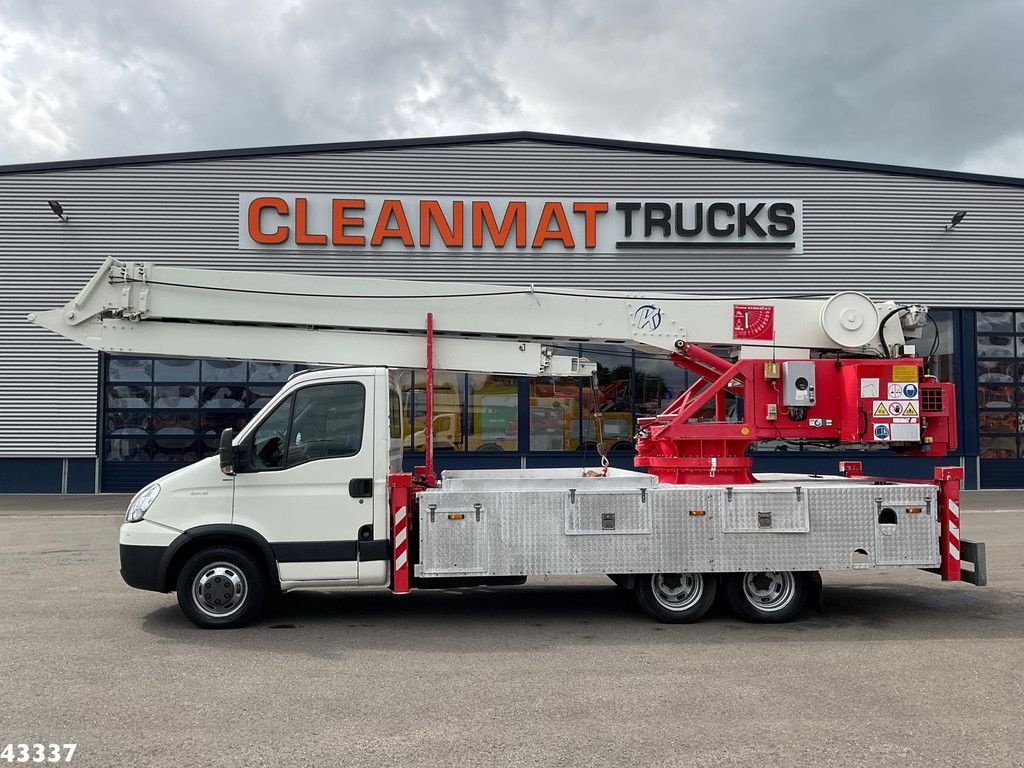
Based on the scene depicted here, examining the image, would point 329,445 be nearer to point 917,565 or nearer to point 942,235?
point 917,565

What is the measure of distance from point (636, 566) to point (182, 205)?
1626cm

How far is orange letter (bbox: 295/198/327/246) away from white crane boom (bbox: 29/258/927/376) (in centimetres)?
1193

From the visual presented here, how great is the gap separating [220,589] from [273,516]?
77 cm

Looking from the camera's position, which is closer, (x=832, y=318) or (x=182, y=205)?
(x=832, y=318)

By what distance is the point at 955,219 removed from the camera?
63.1 feet

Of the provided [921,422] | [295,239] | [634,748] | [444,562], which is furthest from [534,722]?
[295,239]

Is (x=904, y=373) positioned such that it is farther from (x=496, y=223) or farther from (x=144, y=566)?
(x=496, y=223)

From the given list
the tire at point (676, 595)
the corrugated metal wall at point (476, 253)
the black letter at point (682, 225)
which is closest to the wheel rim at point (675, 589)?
the tire at point (676, 595)

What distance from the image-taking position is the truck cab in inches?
269

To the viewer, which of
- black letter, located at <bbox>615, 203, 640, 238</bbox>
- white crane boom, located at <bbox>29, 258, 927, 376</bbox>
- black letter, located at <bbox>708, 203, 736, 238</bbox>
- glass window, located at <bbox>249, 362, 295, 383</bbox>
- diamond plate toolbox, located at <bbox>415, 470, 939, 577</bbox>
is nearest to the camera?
diamond plate toolbox, located at <bbox>415, 470, 939, 577</bbox>

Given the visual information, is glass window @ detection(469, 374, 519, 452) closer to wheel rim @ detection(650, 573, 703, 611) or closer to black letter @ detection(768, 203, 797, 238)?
black letter @ detection(768, 203, 797, 238)

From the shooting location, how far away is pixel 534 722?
15.7 ft

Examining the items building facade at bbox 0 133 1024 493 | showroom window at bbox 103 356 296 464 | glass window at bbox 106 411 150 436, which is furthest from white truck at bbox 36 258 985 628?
glass window at bbox 106 411 150 436

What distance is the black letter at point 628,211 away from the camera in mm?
19359
